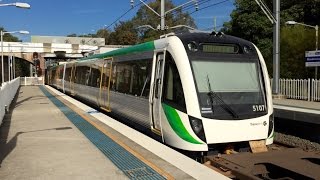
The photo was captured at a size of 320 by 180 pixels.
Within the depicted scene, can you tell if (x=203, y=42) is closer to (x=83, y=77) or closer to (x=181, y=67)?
(x=181, y=67)

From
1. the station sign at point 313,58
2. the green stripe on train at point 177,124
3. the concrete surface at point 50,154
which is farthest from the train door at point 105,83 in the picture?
the station sign at point 313,58

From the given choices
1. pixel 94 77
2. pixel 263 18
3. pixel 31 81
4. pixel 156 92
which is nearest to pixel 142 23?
pixel 31 81

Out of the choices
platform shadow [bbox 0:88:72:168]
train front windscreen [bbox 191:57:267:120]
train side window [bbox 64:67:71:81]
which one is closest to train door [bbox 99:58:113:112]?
platform shadow [bbox 0:88:72:168]

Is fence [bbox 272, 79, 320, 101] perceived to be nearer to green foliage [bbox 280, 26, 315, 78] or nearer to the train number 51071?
green foliage [bbox 280, 26, 315, 78]

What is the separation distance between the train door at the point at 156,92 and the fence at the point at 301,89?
55.6ft

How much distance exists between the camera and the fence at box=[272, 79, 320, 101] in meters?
25.1

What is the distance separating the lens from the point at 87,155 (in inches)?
320

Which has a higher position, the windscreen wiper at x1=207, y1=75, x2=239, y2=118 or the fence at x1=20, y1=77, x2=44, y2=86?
the windscreen wiper at x1=207, y1=75, x2=239, y2=118

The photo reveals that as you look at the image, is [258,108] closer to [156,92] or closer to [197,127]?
[197,127]

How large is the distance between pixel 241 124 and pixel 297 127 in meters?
7.29

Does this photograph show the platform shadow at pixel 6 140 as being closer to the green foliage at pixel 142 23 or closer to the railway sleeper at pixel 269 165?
the railway sleeper at pixel 269 165

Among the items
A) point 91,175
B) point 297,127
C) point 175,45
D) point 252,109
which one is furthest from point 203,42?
point 297,127

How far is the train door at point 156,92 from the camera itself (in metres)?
9.60

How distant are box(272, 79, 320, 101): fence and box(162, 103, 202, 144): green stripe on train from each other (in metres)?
17.9
